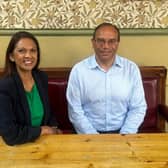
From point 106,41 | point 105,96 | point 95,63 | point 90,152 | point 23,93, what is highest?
point 106,41

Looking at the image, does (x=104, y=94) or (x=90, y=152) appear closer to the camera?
(x=90, y=152)

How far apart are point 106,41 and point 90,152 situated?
942mm

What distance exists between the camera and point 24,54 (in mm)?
2129

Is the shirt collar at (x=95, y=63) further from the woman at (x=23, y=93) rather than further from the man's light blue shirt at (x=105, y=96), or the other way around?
the woman at (x=23, y=93)

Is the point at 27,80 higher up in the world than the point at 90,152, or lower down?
higher up

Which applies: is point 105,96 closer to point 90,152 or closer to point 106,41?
point 106,41

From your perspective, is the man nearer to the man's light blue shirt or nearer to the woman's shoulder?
the man's light blue shirt

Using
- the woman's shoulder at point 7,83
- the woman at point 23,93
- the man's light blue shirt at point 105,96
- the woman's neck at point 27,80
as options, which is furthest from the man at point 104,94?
the woman's shoulder at point 7,83

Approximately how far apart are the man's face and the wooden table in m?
0.71

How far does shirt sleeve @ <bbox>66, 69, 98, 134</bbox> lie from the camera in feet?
7.89

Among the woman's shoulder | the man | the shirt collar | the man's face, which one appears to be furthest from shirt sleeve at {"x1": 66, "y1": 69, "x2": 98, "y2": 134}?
the woman's shoulder

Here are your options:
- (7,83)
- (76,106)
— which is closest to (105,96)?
(76,106)

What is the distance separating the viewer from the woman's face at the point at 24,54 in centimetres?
212

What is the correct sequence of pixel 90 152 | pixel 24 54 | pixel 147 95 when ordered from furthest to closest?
pixel 147 95
pixel 24 54
pixel 90 152
